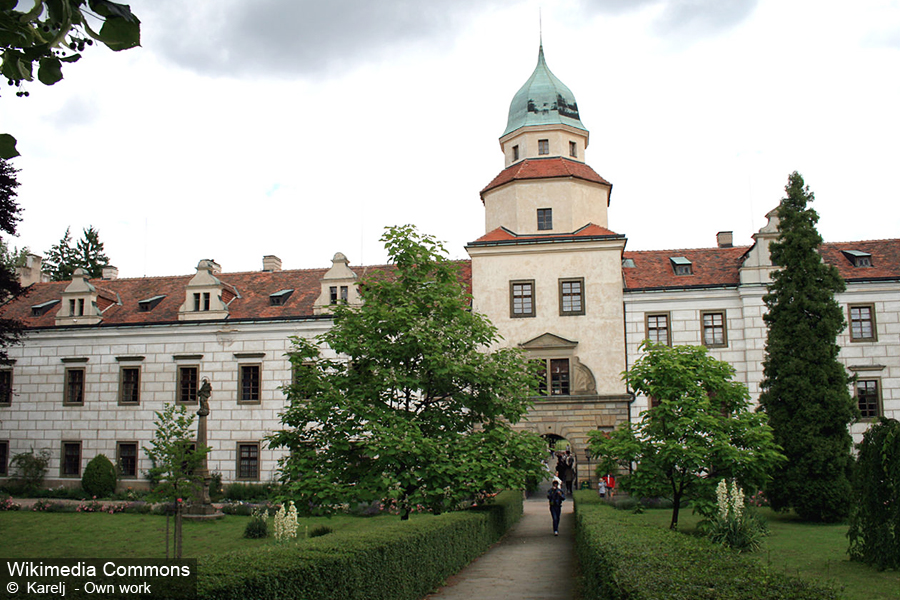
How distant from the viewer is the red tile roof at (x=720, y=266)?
29891 mm

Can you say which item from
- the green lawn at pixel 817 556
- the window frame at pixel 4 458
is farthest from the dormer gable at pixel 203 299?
the green lawn at pixel 817 556

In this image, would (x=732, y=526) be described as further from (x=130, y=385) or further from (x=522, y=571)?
(x=130, y=385)

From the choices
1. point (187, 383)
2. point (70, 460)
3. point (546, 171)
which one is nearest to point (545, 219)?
point (546, 171)

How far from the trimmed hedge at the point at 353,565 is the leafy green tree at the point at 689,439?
3964 millimetres

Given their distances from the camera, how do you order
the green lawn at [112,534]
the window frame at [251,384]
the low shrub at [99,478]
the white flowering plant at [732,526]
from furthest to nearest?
the window frame at [251,384], the low shrub at [99,478], the green lawn at [112,534], the white flowering plant at [732,526]

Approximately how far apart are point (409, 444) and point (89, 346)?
26238 mm

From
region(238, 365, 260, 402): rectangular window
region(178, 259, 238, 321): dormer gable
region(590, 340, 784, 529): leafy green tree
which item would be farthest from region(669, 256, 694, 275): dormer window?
region(178, 259, 238, 321): dormer gable

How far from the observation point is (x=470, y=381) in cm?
1573

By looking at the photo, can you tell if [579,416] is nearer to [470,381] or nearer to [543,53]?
A: [470,381]

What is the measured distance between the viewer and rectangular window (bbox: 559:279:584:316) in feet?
98.4

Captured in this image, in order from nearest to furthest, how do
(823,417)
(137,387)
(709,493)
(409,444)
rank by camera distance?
1. (409,444)
2. (709,493)
3. (823,417)
4. (137,387)

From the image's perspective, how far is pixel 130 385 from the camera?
33594mm

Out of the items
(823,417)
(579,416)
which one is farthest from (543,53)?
(823,417)

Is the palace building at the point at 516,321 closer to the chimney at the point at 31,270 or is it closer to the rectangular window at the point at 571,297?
the rectangular window at the point at 571,297
